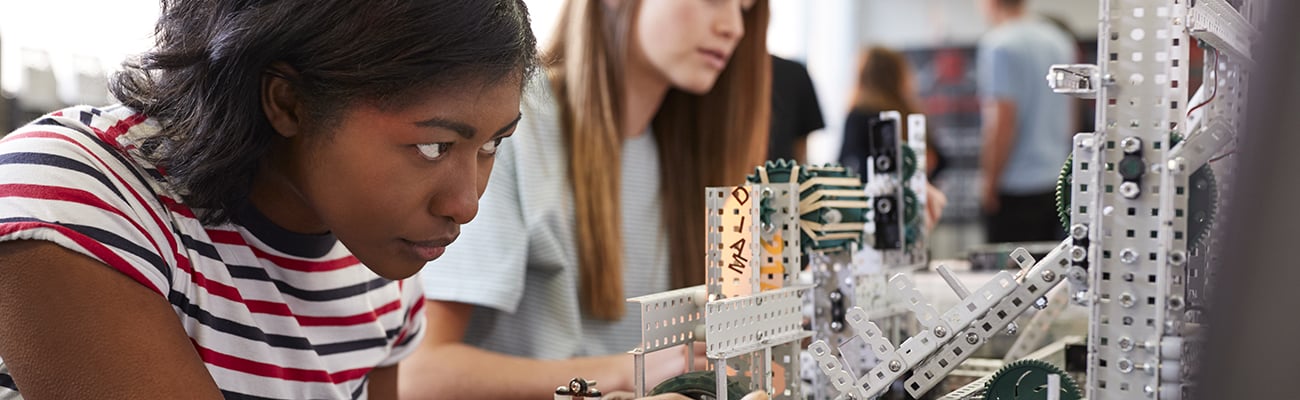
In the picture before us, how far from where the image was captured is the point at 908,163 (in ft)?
5.56

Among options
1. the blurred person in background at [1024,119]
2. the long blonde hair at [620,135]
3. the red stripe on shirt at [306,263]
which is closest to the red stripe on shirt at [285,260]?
the red stripe on shirt at [306,263]

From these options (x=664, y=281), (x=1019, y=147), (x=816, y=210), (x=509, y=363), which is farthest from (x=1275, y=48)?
(x=1019, y=147)

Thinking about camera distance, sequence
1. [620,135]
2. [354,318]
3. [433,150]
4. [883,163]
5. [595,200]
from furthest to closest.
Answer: [620,135] → [595,200] → [883,163] → [354,318] → [433,150]

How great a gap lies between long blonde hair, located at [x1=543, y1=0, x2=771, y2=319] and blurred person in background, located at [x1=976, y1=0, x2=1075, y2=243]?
3.18 meters

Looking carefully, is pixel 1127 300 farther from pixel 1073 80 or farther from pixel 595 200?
pixel 595 200

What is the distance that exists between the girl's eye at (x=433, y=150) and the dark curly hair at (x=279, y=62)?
47 millimetres

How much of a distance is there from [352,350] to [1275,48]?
129 centimetres

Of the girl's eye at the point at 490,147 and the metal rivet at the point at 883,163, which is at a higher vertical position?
the girl's eye at the point at 490,147

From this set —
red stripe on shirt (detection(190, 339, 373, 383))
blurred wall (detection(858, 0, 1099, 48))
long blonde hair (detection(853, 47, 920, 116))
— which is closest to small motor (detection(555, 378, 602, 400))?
red stripe on shirt (detection(190, 339, 373, 383))

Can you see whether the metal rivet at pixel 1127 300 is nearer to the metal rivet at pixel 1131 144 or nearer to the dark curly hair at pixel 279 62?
the metal rivet at pixel 1131 144

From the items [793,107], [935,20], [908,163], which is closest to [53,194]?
[908,163]

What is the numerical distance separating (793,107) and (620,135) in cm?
84

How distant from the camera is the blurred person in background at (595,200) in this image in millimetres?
1833

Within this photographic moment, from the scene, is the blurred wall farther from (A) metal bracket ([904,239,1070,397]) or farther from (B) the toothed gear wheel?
(A) metal bracket ([904,239,1070,397])
